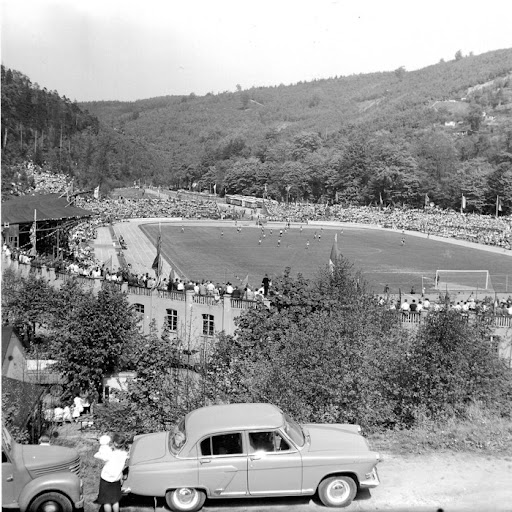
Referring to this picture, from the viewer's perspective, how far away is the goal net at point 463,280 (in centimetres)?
5083

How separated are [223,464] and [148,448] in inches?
51.3

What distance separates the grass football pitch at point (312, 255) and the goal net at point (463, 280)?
78cm

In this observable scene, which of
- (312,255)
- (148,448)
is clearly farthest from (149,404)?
(312,255)

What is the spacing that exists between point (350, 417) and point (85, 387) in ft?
44.5

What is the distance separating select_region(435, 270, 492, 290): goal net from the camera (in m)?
50.8

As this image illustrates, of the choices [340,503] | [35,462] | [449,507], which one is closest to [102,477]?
[35,462]

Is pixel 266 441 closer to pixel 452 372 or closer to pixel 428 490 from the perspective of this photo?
pixel 428 490

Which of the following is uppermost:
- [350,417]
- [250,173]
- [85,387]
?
[250,173]

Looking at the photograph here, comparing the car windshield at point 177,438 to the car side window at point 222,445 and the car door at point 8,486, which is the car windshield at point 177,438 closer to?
the car side window at point 222,445

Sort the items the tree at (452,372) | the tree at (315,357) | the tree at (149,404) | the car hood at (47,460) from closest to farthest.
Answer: the car hood at (47,460) < the tree at (149,404) < the tree at (315,357) < the tree at (452,372)

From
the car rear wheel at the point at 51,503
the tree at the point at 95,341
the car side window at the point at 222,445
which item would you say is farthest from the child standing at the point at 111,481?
the tree at the point at 95,341

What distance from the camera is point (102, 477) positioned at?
1012 cm

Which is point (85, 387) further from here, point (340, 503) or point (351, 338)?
point (340, 503)

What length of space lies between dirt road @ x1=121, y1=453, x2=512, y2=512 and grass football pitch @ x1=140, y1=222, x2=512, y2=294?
34.6 m
